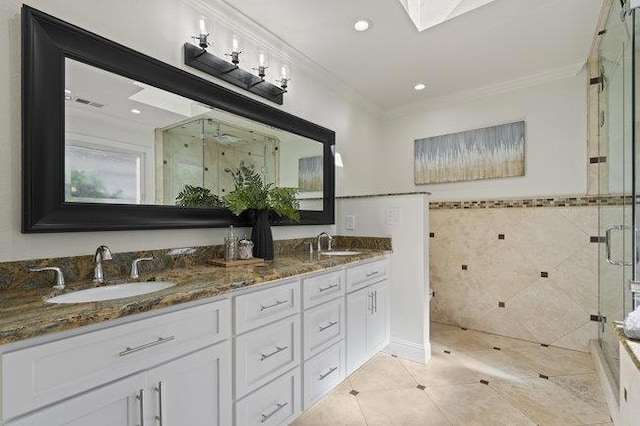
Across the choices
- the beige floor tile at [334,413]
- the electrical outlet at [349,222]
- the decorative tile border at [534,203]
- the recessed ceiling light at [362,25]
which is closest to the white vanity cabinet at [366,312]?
the beige floor tile at [334,413]

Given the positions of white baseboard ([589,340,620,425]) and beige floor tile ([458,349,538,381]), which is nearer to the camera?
white baseboard ([589,340,620,425])

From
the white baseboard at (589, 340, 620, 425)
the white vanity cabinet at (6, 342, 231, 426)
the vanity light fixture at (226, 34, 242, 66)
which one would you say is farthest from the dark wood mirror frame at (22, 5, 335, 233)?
the white baseboard at (589, 340, 620, 425)

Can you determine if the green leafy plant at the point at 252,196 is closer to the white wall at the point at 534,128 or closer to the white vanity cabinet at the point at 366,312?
the white vanity cabinet at the point at 366,312

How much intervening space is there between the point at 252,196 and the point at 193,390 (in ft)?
3.61

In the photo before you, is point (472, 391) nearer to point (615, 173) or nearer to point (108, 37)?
point (615, 173)

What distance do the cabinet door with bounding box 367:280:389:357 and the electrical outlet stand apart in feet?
1.96

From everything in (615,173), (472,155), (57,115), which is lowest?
(615,173)

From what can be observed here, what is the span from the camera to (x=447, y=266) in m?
3.26

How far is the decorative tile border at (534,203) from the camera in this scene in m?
2.31

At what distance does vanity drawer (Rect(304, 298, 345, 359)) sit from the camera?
1.74m

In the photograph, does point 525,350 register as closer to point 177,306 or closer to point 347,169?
point 347,169

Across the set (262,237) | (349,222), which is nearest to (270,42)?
(262,237)

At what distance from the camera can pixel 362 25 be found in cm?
213

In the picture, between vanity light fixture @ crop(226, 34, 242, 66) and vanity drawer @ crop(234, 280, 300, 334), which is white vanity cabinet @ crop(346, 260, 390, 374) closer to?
vanity drawer @ crop(234, 280, 300, 334)
